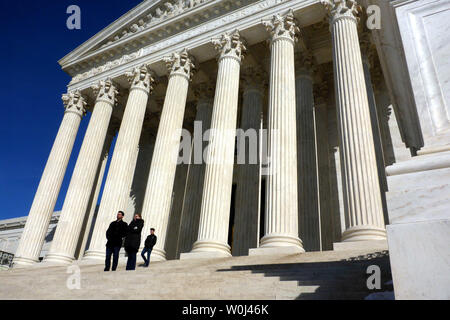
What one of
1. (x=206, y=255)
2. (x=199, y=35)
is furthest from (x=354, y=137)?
(x=199, y=35)

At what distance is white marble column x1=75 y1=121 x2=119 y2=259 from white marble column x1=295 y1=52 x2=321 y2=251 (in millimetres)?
21999

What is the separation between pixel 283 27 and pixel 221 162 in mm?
11236

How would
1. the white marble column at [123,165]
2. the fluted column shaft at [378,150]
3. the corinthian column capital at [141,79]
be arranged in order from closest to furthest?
the fluted column shaft at [378,150]
the white marble column at [123,165]
the corinthian column capital at [141,79]

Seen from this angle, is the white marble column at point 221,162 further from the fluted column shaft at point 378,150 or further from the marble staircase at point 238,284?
the fluted column shaft at point 378,150

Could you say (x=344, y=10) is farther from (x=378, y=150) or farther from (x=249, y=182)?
(x=249, y=182)

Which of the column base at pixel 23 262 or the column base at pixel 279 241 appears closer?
the column base at pixel 279 241

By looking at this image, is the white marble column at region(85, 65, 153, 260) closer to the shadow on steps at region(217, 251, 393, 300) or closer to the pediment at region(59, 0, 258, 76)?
the pediment at region(59, 0, 258, 76)

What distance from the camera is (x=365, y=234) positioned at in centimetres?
1557

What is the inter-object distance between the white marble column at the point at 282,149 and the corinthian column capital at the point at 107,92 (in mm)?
16476

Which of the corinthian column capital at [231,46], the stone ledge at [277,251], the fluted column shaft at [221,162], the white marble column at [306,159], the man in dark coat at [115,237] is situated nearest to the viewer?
the man in dark coat at [115,237]

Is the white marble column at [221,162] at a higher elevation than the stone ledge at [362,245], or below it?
higher

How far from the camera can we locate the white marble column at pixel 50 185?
28375 mm

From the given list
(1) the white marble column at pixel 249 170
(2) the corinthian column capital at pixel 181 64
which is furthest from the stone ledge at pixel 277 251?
(2) the corinthian column capital at pixel 181 64

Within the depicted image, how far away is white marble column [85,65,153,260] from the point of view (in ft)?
81.4
